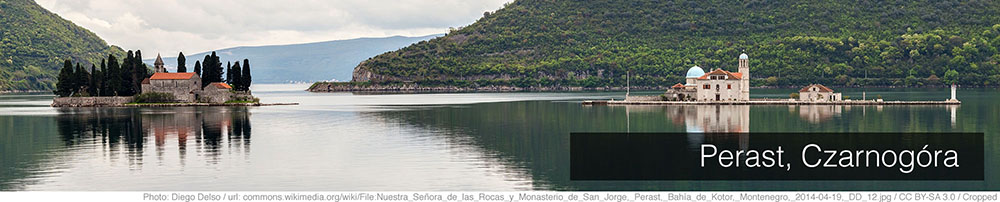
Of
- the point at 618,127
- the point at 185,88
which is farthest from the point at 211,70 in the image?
the point at 618,127

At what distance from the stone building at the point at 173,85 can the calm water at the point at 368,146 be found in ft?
65.5

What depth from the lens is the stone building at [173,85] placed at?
115688mm

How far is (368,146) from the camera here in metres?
54.7

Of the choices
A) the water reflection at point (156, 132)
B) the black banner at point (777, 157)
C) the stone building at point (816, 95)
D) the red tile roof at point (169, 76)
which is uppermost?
the red tile roof at point (169, 76)

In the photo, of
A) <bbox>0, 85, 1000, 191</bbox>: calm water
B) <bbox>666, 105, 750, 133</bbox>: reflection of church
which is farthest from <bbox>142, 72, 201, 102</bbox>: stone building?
<bbox>666, 105, 750, 133</bbox>: reflection of church

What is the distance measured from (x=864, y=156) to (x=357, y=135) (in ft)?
104

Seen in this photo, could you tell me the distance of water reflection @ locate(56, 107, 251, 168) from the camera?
52656 mm

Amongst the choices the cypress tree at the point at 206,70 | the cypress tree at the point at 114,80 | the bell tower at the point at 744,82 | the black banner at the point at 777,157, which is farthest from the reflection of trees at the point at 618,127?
the cypress tree at the point at 114,80

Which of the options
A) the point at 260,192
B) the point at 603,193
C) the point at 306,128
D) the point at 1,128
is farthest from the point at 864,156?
the point at 1,128

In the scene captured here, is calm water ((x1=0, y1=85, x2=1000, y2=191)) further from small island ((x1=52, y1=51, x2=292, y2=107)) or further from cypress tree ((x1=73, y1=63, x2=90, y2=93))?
cypress tree ((x1=73, y1=63, x2=90, y2=93))

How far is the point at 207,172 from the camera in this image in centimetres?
4159

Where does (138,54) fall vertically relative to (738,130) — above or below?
above

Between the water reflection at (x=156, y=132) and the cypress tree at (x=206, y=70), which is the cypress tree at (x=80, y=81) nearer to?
the cypress tree at (x=206, y=70)

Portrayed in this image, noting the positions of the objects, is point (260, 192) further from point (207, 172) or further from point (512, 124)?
point (512, 124)
